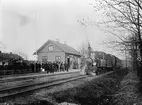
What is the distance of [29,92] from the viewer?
11.0 metres

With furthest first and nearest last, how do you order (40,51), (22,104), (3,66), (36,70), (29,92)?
(40,51), (36,70), (3,66), (29,92), (22,104)

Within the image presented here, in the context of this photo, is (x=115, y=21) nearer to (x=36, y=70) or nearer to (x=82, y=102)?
(x=82, y=102)

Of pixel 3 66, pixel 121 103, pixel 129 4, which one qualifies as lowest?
pixel 121 103

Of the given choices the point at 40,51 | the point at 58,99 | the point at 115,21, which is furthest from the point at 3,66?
the point at 40,51

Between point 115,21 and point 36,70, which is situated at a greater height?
point 115,21

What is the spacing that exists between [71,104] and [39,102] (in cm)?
139

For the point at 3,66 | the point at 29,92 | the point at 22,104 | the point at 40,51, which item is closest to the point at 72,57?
the point at 40,51

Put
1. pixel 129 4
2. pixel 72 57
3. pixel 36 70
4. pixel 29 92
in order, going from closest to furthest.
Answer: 1. pixel 129 4
2. pixel 29 92
3. pixel 36 70
4. pixel 72 57

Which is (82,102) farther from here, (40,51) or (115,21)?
(40,51)

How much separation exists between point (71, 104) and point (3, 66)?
1679 cm

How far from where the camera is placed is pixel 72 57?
178 ft

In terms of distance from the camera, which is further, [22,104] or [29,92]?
[29,92]

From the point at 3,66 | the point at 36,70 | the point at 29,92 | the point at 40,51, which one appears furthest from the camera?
the point at 40,51

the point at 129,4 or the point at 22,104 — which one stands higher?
the point at 129,4
